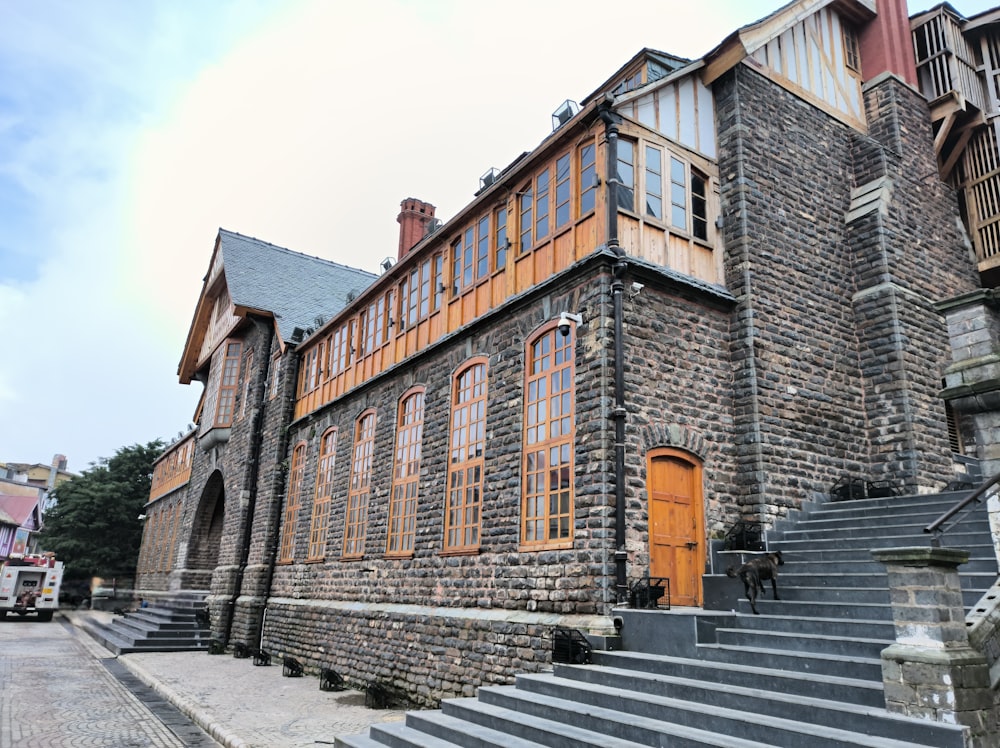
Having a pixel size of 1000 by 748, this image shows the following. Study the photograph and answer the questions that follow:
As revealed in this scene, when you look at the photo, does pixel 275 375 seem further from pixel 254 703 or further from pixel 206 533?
pixel 254 703

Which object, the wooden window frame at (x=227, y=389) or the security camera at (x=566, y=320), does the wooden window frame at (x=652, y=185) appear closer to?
the security camera at (x=566, y=320)

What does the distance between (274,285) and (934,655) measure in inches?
841

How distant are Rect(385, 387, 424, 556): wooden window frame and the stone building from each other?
59mm

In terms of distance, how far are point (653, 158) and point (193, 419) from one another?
83.8ft

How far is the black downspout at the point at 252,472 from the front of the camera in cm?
1923

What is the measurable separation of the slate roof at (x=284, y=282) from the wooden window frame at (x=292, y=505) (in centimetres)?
361

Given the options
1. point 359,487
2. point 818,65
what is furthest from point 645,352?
point 359,487

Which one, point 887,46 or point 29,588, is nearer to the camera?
point 887,46

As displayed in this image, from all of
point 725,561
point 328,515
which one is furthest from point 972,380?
point 328,515

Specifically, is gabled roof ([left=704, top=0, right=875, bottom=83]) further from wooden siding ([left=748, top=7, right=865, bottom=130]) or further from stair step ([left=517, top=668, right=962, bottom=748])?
stair step ([left=517, top=668, right=962, bottom=748])

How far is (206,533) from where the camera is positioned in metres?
25.2

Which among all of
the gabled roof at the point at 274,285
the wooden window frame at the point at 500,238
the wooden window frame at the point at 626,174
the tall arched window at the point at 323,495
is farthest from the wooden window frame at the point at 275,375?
the wooden window frame at the point at 626,174

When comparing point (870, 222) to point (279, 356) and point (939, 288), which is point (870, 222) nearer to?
point (939, 288)

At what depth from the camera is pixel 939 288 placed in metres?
12.7
